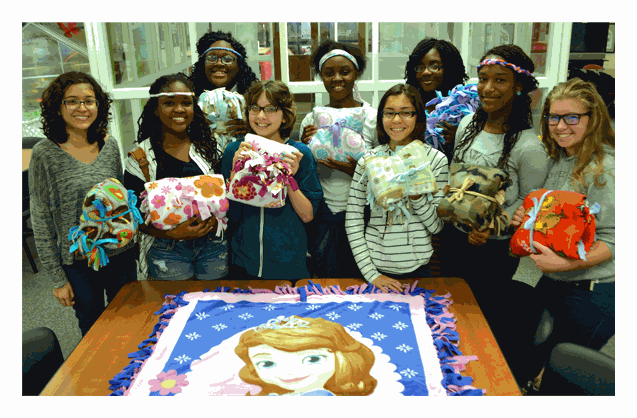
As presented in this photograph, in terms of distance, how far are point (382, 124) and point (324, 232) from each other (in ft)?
2.01

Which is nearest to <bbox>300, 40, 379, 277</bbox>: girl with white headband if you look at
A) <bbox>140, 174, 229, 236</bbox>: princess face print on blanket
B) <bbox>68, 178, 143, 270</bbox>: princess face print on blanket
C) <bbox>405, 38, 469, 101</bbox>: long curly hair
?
<bbox>405, 38, 469, 101</bbox>: long curly hair

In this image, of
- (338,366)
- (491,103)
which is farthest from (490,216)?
(338,366)

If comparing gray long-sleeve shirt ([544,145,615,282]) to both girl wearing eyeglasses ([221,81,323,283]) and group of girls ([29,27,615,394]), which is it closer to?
group of girls ([29,27,615,394])

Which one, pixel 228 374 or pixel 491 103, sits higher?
pixel 491 103

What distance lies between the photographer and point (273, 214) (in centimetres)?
194

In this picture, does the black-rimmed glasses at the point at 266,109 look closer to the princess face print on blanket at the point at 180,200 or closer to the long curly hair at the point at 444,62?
the princess face print on blanket at the point at 180,200

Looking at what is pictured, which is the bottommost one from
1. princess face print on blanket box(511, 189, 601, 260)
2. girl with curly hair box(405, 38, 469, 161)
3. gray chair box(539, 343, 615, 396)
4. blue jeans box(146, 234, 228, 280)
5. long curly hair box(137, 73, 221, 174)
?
gray chair box(539, 343, 615, 396)

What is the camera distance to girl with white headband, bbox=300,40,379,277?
2186mm

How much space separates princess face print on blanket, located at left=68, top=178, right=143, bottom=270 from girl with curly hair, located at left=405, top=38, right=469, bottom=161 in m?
1.54

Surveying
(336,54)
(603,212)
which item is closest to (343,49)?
(336,54)

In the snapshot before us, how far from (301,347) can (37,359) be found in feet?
2.94

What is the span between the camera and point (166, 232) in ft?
5.93

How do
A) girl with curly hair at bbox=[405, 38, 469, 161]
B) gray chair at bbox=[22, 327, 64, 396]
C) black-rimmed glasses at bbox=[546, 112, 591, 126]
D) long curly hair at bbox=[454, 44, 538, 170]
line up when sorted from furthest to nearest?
girl with curly hair at bbox=[405, 38, 469, 161], long curly hair at bbox=[454, 44, 538, 170], black-rimmed glasses at bbox=[546, 112, 591, 126], gray chair at bbox=[22, 327, 64, 396]

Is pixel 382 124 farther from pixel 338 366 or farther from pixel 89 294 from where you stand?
pixel 89 294
